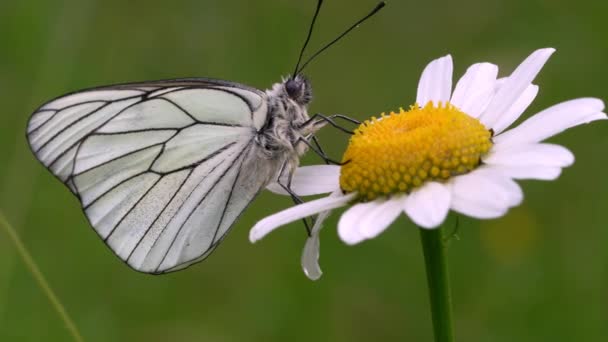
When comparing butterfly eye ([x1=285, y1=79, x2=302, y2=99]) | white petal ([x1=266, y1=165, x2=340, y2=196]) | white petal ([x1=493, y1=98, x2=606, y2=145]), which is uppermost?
butterfly eye ([x1=285, y1=79, x2=302, y2=99])

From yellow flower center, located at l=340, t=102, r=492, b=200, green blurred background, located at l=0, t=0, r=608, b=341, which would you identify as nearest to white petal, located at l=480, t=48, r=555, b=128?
yellow flower center, located at l=340, t=102, r=492, b=200

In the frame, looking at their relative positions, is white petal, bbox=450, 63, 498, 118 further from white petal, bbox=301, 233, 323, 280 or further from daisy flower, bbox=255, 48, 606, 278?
white petal, bbox=301, 233, 323, 280

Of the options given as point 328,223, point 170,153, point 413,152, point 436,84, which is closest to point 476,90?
point 436,84

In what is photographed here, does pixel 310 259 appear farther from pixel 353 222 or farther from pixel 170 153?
pixel 170 153

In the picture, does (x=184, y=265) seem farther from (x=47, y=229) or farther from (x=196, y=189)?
(x=47, y=229)

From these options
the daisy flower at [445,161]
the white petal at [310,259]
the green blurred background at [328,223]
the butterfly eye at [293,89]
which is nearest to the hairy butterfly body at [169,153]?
the butterfly eye at [293,89]

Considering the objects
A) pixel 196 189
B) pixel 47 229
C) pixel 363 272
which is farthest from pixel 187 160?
pixel 47 229
